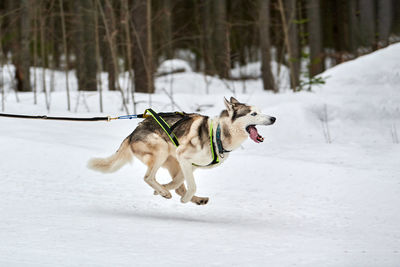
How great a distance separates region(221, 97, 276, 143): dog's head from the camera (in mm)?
4020

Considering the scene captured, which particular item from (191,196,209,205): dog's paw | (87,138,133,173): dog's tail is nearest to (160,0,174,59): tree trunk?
(87,138,133,173): dog's tail

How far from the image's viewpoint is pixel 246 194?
583 centimetres

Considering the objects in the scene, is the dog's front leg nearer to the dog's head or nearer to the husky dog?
the husky dog

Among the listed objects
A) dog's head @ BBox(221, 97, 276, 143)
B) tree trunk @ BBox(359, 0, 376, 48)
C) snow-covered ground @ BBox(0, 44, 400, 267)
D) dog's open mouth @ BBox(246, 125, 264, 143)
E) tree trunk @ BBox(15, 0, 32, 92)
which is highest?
tree trunk @ BBox(359, 0, 376, 48)

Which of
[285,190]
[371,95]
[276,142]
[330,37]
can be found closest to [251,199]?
[285,190]

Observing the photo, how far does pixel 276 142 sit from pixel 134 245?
5.20 meters

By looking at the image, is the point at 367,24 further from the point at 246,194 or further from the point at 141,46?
the point at 246,194

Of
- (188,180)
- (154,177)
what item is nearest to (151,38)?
(154,177)

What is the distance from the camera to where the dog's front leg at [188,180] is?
14.1 ft

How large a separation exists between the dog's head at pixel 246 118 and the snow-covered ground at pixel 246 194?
880 mm

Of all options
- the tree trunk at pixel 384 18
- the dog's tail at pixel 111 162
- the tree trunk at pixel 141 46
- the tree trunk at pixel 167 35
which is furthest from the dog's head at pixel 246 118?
the tree trunk at pixel 384 18

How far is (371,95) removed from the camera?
9297 mm

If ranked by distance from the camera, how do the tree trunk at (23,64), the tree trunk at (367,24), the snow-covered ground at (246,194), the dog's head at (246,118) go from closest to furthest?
the snow-covered ground at (246,194), the dog's head at (246,118), the tree trunk at (23,64), the tree trunk at (367,24)

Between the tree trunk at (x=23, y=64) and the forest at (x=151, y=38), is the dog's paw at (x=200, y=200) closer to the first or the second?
the forest at (x=151, y=38)
